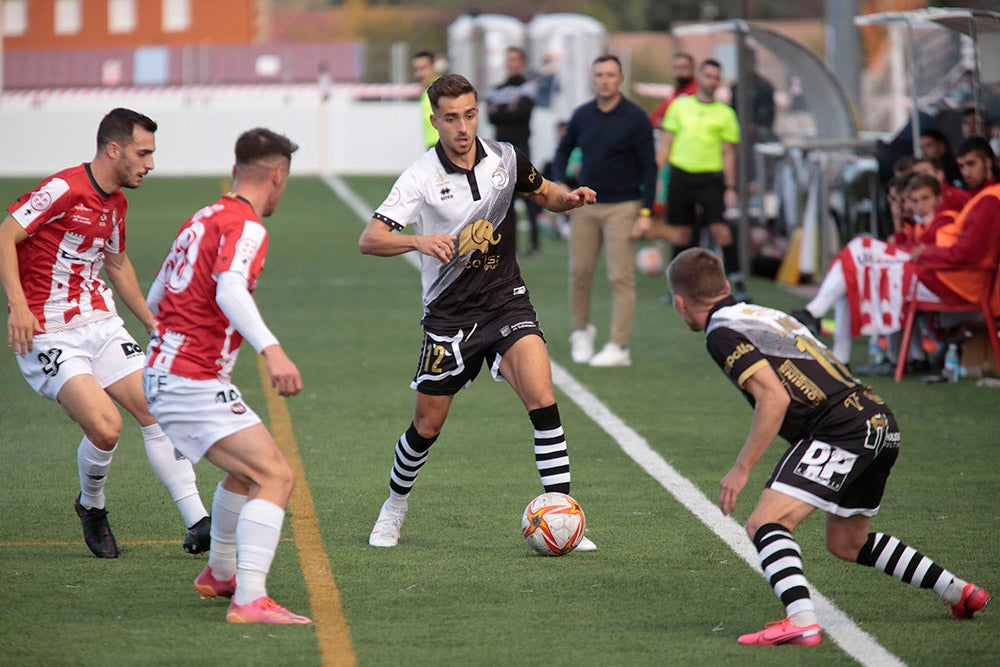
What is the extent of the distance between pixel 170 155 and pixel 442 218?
99.2 feet

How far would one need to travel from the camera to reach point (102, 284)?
23.0 feet

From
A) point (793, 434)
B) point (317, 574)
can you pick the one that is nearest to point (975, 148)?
point (793, 434)

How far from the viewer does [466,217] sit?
695 cm

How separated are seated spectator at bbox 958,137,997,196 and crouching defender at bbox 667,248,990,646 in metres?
5.97

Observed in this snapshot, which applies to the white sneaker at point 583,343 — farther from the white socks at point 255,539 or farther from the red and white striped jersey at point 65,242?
the white socks at point 255,539

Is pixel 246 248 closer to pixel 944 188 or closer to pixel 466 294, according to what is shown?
pixel 466 294

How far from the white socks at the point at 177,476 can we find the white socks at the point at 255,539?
1143 mm

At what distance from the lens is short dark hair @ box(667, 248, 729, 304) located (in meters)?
5.53

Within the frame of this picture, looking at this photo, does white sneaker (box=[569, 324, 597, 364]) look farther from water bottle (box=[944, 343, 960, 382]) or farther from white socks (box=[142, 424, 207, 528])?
white socks (box=[142, 424, 207, 528])

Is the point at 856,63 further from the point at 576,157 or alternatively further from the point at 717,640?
the point at 717,640

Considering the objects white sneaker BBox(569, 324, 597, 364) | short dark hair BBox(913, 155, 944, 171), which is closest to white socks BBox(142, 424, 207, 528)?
white sneaker BBox(569, 324, 597, 364)

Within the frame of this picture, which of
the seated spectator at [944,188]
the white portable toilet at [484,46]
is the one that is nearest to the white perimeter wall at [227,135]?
the white portable toilet at [484,46]

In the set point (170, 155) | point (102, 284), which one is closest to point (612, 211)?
point (102, 284)

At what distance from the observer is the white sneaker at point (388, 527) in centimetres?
698
